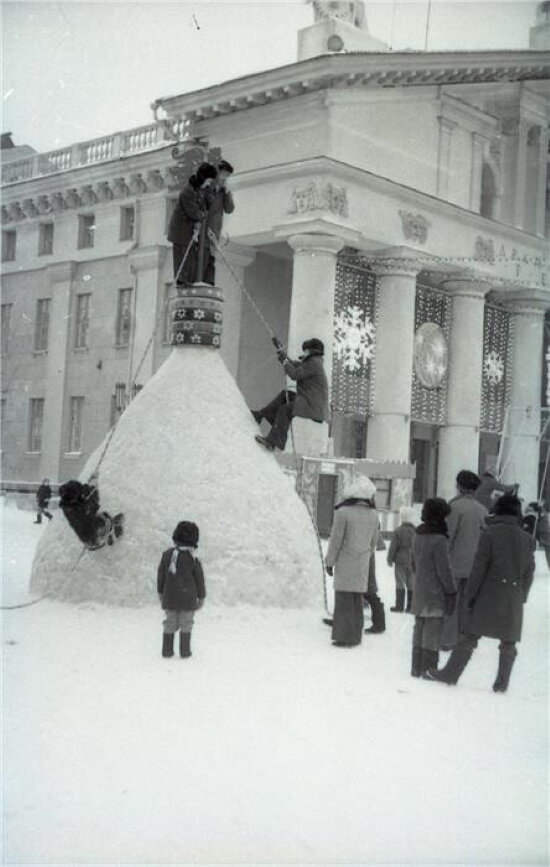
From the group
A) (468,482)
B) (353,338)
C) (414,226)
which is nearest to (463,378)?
(353,338)

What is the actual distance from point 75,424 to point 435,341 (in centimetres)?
1079

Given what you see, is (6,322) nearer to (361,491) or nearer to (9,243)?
(9,243)

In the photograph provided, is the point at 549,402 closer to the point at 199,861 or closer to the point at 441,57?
the point at 441,57

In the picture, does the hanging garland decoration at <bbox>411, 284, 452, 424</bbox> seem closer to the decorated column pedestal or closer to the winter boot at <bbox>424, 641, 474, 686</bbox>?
the decorated column pedestal

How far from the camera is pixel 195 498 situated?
927 centimetres

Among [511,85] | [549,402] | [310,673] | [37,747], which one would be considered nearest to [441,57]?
[511,85]

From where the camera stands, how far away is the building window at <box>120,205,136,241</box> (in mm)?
29219

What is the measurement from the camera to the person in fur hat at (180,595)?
303 inches

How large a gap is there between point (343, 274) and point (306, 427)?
4.11 m

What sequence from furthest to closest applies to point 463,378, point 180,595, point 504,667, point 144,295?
point 144,295, point 463,378, point 180,595, point 504,667

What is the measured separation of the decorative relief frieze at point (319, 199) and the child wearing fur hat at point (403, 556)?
12.0 meters

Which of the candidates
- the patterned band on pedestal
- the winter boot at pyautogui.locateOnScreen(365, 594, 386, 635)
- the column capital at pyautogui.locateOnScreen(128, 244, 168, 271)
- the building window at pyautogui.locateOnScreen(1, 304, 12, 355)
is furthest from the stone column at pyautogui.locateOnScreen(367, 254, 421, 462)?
the winter boot at pyautogui.locateOnScreen(365, 594, 386, 635)

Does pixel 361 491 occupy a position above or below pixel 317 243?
below

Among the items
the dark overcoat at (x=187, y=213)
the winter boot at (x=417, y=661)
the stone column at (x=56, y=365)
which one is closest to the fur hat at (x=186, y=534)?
the winter boot at (x=417, y=661)
